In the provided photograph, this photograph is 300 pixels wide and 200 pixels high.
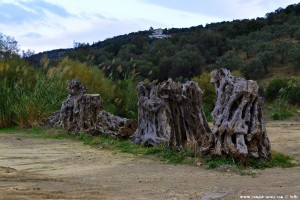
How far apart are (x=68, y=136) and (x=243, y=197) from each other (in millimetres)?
8032

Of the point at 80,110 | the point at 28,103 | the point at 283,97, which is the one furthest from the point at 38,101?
the point at 283,97

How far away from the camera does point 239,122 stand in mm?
7430

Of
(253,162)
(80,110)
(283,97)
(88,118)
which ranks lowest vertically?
(253,162)

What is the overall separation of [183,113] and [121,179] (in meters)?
2.59

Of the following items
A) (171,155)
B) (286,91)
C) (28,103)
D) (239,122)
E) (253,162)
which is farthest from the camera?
(286,91)

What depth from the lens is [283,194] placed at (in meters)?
5.02

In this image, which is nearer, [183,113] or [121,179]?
[121,179]

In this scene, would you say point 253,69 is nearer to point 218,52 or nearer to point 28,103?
point 218,52

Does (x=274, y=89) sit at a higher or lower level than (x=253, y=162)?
higher

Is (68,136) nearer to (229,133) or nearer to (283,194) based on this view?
(229,133)

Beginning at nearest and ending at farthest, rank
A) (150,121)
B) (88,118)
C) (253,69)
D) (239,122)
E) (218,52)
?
(239,122) < (150,121) < (88,118) < (253,69) < (218,52)

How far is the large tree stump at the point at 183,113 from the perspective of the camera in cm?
865

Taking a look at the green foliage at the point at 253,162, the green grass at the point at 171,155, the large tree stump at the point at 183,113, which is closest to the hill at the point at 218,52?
the green grass at the point at 171,155

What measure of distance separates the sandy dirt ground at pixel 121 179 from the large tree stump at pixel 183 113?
0.88m
